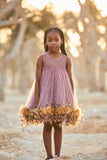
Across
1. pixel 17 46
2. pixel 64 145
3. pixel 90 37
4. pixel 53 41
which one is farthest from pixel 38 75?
pixel 17 46

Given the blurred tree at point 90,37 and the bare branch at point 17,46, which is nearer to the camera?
the blurred tree at point 90,37

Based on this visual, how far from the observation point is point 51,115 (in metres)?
4.12

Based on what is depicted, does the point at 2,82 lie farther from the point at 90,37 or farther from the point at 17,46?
the point at 90,37

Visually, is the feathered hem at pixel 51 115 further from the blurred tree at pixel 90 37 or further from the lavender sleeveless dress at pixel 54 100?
the blurred tree at pixel 90 37

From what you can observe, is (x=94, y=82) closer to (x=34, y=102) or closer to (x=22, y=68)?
(x=22, y=68)

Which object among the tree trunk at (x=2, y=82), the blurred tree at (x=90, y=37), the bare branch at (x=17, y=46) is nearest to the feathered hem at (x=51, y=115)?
the blurred tree at (x=90, y=37)

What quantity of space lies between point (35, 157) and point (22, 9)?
10015 millimetres

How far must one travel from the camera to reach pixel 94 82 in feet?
74.2

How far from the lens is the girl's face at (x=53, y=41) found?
14.1 ft

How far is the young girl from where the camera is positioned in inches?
164

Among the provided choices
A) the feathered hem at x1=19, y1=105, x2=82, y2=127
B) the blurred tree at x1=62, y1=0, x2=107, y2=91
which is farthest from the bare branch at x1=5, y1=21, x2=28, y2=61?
the feathered hem at x1=19, y1=105, x2=82, y2=127

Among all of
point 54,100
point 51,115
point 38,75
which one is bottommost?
point 51,115

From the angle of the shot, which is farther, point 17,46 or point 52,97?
point 17,46

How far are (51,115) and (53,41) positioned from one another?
103 centimetres
